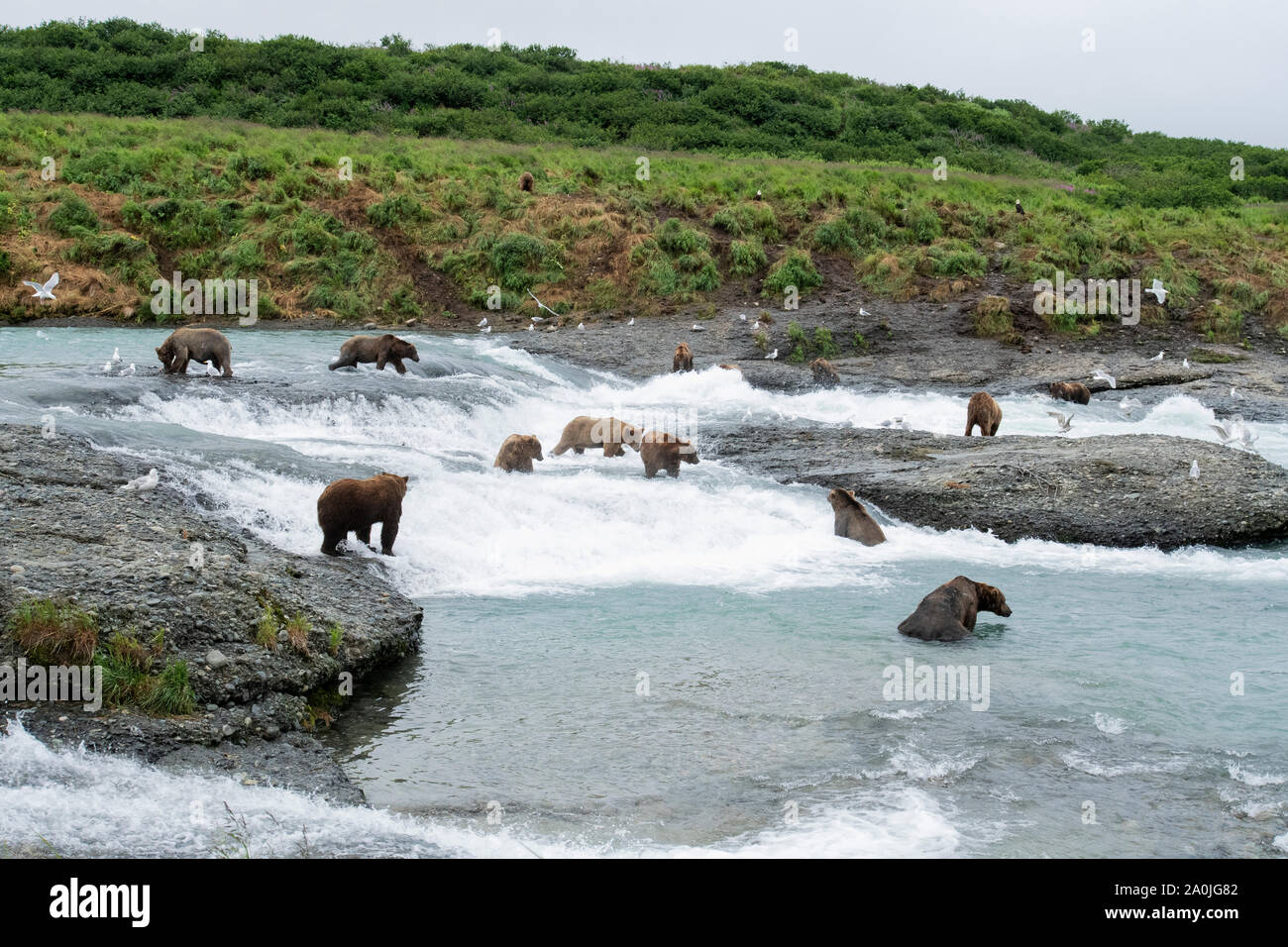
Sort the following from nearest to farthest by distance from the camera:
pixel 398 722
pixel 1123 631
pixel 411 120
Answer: pixel 398 722 → pixel 1123 631 → pixel 411 120

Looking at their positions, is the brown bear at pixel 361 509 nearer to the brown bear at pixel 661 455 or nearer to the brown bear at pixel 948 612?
the brown bear at pixel 661 455

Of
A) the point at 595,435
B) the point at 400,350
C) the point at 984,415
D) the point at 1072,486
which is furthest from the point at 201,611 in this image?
the point at 984,415

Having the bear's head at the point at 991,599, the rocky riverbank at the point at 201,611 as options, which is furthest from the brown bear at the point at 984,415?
the rocky riverbank at the point at 201,611

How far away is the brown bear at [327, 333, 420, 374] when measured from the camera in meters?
18.1

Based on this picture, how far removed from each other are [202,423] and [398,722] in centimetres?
782

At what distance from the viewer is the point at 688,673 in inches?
340

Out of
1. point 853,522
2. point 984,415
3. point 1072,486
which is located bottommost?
point 853,522

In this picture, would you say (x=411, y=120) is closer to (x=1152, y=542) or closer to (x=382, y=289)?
(x=382, y=289)

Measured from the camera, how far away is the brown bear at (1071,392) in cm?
2114

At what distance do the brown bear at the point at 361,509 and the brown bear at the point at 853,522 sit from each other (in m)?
4.87

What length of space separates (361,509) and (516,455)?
4.06 metres

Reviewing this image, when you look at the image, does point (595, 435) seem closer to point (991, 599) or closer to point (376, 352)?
point (376, 352)
